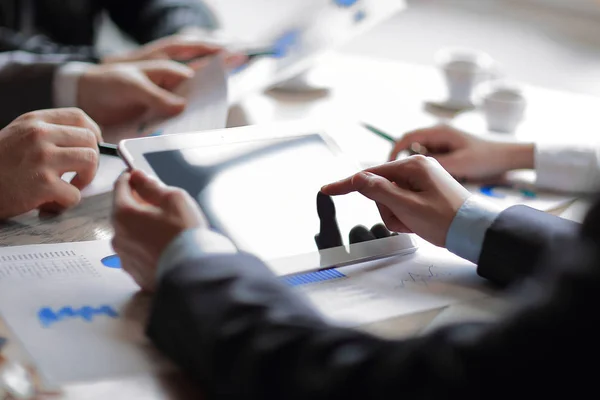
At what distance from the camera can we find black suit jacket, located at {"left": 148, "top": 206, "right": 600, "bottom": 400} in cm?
43

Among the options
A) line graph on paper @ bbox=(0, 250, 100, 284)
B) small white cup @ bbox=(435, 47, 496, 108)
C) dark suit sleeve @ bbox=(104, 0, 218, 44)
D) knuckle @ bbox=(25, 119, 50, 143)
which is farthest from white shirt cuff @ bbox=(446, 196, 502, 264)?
dark suit sleeve @ bbox=(104, 0, 218, 44)

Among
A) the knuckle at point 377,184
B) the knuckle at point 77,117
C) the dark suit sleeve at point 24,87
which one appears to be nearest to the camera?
the knuckle at point 377,184

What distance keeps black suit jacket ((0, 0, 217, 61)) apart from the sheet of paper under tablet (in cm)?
58

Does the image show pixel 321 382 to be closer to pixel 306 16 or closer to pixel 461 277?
pixel 461 277

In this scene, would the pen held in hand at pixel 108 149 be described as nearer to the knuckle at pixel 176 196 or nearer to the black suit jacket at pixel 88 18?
the knuckle at pixel 176 196

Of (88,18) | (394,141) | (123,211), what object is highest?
(123,211)

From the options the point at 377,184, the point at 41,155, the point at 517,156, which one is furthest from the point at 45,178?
the point at 517,156

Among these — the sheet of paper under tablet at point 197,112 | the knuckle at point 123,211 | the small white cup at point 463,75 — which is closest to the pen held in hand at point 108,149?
the sheet of paper under tablet at point 197,112

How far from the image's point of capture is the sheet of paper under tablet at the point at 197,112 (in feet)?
3.39

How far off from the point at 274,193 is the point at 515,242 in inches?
9.8

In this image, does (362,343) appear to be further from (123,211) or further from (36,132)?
(36,132)

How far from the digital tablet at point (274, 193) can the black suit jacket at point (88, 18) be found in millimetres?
931

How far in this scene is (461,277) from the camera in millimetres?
744

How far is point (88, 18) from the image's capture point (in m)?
1.88
